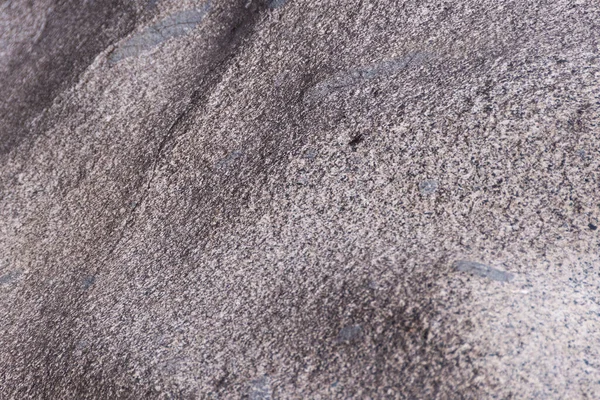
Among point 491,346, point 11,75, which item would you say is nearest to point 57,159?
point 11,75

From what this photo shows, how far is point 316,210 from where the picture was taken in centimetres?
166

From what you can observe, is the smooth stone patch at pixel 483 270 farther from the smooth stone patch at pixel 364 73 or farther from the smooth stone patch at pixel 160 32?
the smooth stone patch at pixel 160 32

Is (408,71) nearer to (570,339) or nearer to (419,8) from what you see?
(419,8)

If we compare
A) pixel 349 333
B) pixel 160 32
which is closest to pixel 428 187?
pixel 349 333

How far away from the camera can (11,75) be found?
2.64 metres

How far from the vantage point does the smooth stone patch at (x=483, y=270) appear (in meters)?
1.41

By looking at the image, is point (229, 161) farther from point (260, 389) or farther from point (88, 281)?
point (260, 389)

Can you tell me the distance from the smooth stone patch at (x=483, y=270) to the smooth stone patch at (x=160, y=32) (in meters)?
1.43

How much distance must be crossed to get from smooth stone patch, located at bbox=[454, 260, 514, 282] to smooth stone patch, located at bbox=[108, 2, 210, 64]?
1431mm

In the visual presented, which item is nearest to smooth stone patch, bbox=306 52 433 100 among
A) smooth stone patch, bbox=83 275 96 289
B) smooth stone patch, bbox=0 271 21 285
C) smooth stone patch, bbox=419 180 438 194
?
smooth stone patch, bbox=419 180 438 194

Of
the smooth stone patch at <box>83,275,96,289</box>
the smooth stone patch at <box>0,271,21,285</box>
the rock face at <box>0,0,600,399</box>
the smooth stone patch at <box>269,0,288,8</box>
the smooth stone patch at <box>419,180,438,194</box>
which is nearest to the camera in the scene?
the rock face at <box>0,0,600,399</box>

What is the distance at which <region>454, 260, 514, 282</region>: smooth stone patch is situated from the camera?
1.41 m

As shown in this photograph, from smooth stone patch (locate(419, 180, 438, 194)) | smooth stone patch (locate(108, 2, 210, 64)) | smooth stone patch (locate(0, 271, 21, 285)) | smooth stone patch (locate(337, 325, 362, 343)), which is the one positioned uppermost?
smooth stone patch (locate(108, 2, 210, 64))

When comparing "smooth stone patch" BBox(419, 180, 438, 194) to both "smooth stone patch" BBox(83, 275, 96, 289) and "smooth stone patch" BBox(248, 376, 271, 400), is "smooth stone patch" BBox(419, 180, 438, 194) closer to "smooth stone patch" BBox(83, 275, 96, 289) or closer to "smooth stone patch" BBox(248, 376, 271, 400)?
"smooth stone patch" BBox(248, 376, 271, 400)
